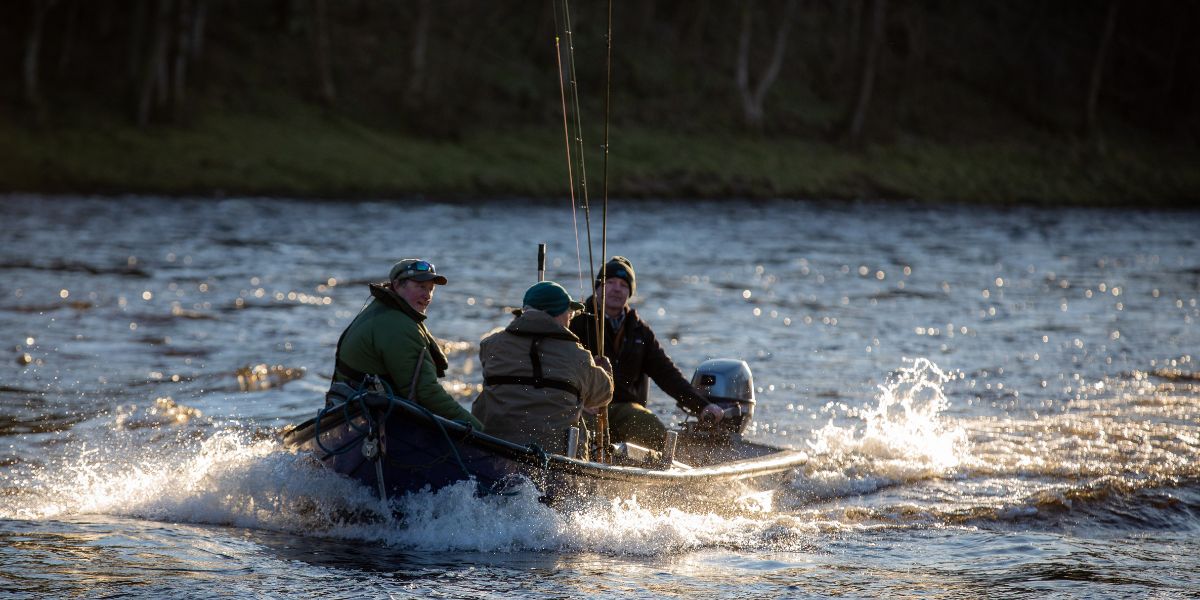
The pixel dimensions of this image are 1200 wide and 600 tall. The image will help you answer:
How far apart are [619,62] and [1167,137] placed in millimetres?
24151

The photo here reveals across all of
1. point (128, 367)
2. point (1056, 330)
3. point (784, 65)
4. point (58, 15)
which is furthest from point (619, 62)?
point (128, 367)

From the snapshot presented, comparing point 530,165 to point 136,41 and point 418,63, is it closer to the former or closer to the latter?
point 418,63

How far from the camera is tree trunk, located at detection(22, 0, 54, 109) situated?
127ft

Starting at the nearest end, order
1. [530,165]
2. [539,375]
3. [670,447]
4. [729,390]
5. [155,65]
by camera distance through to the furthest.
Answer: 1. [539,375]
2. [670,447]
3. [729,390]
4. [155,65]
5. [530,165]

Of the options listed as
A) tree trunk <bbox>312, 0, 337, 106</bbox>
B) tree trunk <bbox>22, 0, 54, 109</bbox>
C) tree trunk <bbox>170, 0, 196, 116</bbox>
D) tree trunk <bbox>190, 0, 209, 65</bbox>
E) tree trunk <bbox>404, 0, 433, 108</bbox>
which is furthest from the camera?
tree trunk <bbox>404, 0, 433, 108</bbox>

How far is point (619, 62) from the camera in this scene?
5412cm

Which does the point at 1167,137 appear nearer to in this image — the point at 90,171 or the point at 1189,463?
the point at 90,171

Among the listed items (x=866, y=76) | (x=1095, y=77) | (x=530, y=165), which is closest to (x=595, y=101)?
(x=530, y=165)

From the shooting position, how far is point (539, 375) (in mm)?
8773

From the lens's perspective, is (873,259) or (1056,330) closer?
(1056,330)

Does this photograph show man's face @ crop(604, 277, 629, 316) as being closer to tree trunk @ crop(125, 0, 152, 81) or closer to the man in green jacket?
the man in green jacket

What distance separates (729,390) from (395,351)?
3.58 metres

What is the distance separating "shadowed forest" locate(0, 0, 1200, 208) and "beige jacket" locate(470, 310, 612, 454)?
2734cm

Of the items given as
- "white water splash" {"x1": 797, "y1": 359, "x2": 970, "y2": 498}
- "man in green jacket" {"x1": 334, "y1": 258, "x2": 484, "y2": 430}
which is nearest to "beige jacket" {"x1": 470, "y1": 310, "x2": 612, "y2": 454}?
"man in green jacket" {"x1": 334, "y1": 258, "x2": 484, "y2": 430}
